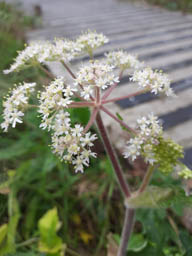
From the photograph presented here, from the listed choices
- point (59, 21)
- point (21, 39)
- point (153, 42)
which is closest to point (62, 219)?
point (153, 42)

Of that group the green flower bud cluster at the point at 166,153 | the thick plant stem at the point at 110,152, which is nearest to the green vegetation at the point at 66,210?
the thick plant stem at the point at 110,152

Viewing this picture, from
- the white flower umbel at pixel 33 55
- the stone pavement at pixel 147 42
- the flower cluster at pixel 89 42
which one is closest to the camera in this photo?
the white flower umbel at pixel 33 55

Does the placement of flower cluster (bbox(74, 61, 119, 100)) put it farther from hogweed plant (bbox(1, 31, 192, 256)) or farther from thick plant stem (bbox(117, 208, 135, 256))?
thick plant stem (bbox(117, 208, 135, 256))

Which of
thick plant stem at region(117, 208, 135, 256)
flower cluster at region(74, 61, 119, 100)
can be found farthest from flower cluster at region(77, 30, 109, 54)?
thick plant stem at region(117, 208, 135, 256)

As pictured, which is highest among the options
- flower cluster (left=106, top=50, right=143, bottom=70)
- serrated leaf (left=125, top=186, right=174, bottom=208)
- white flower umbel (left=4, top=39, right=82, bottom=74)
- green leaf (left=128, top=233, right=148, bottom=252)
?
white flower umbel (left=4, top=39, right=82, bottom=74)

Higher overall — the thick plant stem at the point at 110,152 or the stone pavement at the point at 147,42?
the stone pavement at the point at 147,42

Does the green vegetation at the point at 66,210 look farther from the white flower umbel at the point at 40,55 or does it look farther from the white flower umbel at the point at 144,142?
the white flower umbel at the point at 144,142

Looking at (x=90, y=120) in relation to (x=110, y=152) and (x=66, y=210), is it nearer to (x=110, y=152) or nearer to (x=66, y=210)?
(x=110, y=152)
